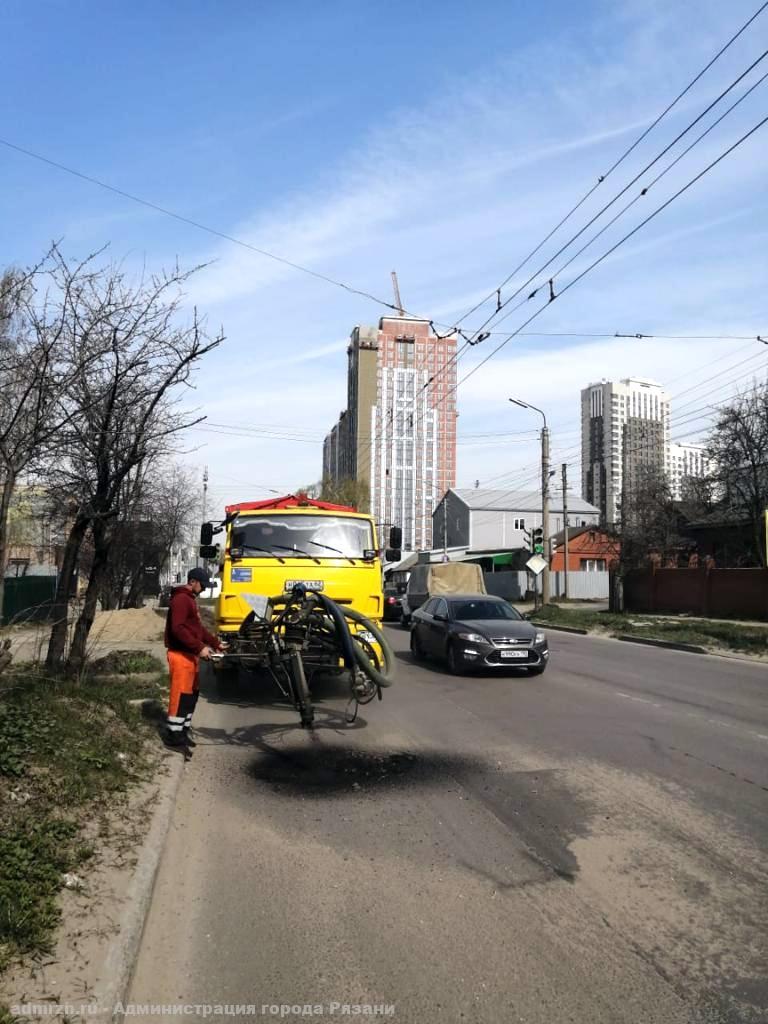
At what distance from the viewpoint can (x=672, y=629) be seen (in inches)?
974

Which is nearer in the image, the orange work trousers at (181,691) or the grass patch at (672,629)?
the orange work trousers at (181,691)

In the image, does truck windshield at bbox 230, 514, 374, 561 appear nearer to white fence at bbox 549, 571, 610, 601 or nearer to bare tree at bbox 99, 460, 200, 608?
bare tree at bbox 99, 460, 200, 608

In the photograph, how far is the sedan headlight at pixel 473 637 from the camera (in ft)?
44.7

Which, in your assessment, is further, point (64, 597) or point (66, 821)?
point (64, 597)

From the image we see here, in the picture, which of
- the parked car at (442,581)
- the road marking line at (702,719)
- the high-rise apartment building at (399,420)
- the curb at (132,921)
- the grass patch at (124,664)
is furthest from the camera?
the high-rise apartment building at (399,420)

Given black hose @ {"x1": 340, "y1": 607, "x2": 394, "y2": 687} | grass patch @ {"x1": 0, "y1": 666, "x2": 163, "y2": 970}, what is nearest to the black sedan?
black hose @ {"x1": 340, "y1": 607, "x2": 394, "y2": 687}

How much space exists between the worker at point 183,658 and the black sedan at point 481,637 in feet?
21.8

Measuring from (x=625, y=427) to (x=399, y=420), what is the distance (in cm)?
1763

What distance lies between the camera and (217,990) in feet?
11.4

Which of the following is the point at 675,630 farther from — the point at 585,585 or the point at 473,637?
the point at 585,585

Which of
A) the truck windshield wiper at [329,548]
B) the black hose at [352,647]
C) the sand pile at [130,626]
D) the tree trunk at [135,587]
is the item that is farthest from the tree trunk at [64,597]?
the tree trunk at [135,587]

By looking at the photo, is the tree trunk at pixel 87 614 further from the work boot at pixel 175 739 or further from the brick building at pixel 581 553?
the brick building at pixel 581 553

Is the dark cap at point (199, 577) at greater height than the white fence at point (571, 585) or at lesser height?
greater

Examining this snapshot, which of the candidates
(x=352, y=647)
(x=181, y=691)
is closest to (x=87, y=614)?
(x=181, y=691)
